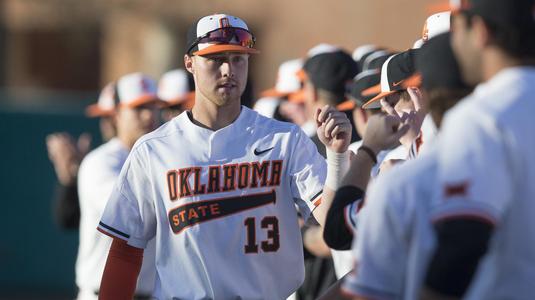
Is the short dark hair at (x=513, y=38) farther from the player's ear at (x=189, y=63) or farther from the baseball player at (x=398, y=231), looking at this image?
the player's ear at (x=189, y=63)

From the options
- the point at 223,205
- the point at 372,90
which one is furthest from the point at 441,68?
the point at 372,90

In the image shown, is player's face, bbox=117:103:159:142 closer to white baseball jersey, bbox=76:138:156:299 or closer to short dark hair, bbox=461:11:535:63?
white baseball jersey, bbox=76:138:156:299

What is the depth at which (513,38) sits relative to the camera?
11.4 feet

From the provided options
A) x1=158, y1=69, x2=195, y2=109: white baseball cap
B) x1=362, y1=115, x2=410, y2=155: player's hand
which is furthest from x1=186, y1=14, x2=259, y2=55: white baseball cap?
x1=158, y1=69, x2=195, y2=109: white baseball cap

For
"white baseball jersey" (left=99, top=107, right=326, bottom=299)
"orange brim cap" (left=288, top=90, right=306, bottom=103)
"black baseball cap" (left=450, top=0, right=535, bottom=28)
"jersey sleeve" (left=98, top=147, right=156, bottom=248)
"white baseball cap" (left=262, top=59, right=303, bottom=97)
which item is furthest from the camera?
"white baseball cap" (left=262, top=59, right=303, bottom=97)

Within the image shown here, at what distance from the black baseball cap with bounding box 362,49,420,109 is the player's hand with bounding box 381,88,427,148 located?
1.38 feet

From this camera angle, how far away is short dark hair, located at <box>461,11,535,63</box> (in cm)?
347

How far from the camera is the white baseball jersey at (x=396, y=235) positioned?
141 inches

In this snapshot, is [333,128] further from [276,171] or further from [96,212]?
[96,212]

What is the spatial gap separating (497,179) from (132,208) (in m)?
2.81

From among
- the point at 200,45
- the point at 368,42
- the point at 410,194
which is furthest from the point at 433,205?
the point at 368,42

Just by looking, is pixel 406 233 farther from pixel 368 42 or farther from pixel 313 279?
pixel 368 42

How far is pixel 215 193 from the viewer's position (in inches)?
222

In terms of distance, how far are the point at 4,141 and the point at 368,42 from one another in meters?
9.40
